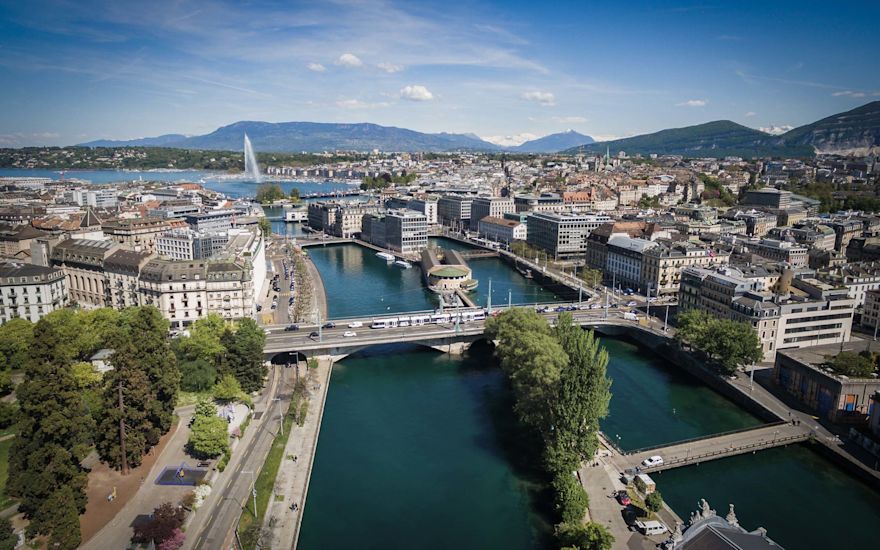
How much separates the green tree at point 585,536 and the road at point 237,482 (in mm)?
11651

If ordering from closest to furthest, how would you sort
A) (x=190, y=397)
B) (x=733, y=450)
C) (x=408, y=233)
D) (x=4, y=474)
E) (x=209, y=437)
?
(x=4, y=474) < (x=209, y=437) < (x=733, y=450) < (x=190, y=397) < (x=408, y=233)

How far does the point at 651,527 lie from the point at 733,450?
8916 millimetres

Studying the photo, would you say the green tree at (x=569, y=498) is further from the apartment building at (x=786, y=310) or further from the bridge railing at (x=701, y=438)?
the apartment building at (x=786, y=310)

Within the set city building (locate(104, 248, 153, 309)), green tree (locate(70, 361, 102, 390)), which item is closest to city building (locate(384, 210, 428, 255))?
city building (locate(104, 248, 153, 309))

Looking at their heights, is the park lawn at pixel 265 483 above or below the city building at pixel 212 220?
below

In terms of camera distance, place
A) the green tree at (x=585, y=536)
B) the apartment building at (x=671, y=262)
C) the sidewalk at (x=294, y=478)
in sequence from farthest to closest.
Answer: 1. the apartment building at (x=671, y=262)
2. the sidewalk at (x=294, y=478)
3. the green tree at (x=585, y=536)

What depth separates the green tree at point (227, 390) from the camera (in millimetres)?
29781

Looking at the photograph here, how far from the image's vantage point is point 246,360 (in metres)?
32.8

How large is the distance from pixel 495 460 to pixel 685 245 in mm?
33326

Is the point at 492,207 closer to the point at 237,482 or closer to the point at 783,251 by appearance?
the point at 783,251

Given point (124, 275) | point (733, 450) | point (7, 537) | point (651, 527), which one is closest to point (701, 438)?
point (733, 450)

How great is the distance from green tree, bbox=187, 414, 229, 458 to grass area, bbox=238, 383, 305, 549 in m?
2.04

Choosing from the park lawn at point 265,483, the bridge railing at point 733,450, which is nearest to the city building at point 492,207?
the bridge railing at point 733,450

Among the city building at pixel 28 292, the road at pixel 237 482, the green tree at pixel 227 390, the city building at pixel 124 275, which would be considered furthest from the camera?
the city building at pixel 124 275
